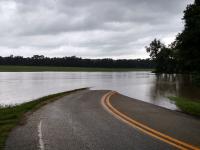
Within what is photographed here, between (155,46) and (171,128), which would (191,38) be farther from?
(155,46)

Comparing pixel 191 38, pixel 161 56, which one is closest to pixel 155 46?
pixel 161 56

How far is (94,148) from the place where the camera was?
7.29m

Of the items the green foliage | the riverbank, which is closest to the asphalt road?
the riverbank

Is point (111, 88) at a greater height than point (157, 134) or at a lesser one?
lesser

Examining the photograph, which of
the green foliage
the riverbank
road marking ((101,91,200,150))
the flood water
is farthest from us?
the green foliage

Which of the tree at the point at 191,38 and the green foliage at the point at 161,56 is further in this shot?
the green foliage at the point at 161,56

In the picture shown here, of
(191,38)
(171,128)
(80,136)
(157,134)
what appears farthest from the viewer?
(191,38)

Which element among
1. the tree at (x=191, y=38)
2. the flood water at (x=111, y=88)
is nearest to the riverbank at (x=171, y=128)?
the flood water at (x=111, y=88)

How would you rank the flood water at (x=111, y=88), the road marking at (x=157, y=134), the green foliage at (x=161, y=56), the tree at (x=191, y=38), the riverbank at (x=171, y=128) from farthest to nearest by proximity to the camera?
1. the green foliage at (x=161, y=56)
2. the tree at (x=191, y=38)
3. the flood water at (x=111, y=88)
4. the riverbank at (x=171, y=128)
5. the road marking at (x=157, y=134)

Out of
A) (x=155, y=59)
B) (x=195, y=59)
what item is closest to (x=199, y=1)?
(x=195, y=59)

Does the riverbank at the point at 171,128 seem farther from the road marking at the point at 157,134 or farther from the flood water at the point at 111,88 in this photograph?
the flood water at the point at 111,88

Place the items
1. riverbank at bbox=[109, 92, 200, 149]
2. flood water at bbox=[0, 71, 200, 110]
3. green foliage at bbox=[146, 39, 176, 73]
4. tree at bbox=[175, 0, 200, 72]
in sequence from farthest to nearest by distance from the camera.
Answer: green foliage at bbox=[146, 39, 176, 73] < tree at bbox=[175, 0, 200, 72] < flood water at bbox=[0, 71, 200, 110] < riverbank at bbox=[109, 92, 200, 149]

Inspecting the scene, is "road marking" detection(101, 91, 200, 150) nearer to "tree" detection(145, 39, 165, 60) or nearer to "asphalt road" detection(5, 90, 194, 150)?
"asphalt road" detection(5, 90, 194, 150)

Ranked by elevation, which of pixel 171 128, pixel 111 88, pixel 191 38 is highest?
pixel 191 38
